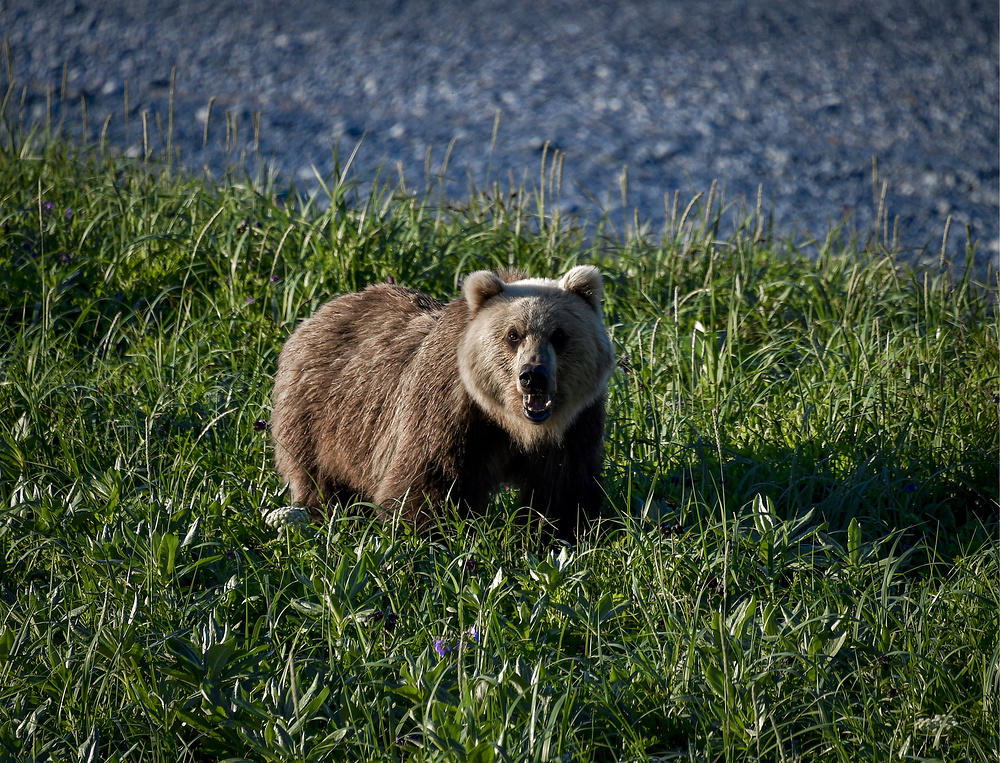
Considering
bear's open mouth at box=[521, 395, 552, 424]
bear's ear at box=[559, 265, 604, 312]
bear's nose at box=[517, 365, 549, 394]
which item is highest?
bear's ear at box=[559, 265, 604, 312]

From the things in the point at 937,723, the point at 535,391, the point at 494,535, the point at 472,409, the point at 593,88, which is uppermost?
the point at 535,391

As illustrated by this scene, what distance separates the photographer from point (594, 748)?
2.33 m

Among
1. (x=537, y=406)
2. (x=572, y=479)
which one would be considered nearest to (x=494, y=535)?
(x=572, y=479)

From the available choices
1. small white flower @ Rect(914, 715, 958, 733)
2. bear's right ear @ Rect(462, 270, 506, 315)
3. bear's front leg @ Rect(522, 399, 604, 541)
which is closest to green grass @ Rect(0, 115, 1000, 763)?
small white flower @ Rect(914, 715, 958, 733)

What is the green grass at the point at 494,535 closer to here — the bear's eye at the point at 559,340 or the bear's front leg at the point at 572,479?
the bear's front leg at the point at 572,479

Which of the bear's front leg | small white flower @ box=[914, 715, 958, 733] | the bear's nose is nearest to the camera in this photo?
small white flower @ box=[914, 715, 958, 733]

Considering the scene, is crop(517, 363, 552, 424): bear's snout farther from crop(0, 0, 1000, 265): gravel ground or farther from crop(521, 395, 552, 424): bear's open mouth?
crop(0, 0, 1000, 265): gravel ground

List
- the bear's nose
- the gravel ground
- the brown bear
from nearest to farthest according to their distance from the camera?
the bear's nose → the brown bear → the gravel ground

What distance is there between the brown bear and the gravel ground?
187 inches

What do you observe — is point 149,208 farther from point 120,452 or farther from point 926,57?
point 926,57

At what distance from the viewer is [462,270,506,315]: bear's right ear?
330cm

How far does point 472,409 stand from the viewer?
330cm

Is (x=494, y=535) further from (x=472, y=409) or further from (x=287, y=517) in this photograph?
(x=287, y=517)

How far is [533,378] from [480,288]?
44 cm
